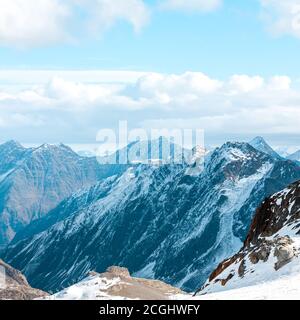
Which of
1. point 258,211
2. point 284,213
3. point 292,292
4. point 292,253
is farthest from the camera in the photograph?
point 258,211

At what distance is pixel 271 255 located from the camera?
99.9 m

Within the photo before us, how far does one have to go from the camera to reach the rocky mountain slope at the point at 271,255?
87.6 metres

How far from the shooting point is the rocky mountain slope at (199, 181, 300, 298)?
87562 millimetres

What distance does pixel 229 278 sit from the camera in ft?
357

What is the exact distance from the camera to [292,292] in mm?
65812
